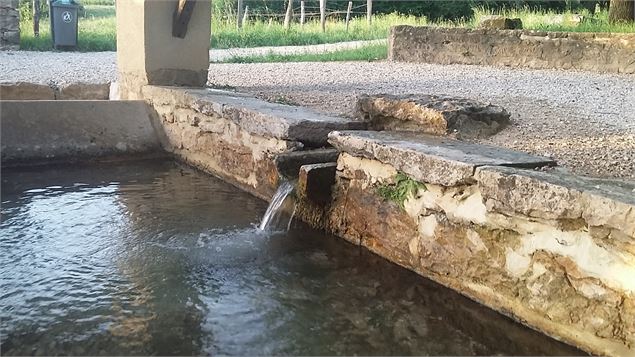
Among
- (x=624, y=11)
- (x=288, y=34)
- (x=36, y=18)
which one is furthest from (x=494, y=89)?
(x=36, y=18)

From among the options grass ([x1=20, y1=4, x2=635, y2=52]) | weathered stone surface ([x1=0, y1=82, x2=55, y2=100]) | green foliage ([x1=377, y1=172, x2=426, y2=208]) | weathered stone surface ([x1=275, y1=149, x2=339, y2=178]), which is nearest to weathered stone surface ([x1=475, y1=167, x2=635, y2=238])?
green foliage ([x1=377, y1=172, x2=426, y2=208])

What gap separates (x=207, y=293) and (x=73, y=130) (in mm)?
3282

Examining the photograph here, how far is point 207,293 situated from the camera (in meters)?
3.02

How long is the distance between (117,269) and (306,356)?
124cm

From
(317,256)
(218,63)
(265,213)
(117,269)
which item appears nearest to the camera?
(117,269)

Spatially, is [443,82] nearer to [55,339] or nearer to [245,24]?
[55,339]

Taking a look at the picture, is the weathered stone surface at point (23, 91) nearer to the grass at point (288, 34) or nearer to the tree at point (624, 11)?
the grass at point (288, 34)

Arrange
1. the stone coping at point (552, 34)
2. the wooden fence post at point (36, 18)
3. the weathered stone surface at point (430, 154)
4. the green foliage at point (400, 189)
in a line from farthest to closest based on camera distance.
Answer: the wooden fence post at point (36, 18), the stone coping at point (552, 34), the green foliage at point (400, 189), the weathered stone surface at point (430, 154)


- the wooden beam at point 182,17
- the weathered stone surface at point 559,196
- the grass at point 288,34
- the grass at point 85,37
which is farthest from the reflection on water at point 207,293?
the grass at point 288,34

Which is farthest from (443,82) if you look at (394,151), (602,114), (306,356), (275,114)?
(306,356)

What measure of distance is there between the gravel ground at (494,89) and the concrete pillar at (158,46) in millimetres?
705

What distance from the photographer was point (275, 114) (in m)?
4.45

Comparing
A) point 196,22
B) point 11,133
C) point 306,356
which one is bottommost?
point 306,356

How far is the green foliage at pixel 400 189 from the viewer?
3287mm
